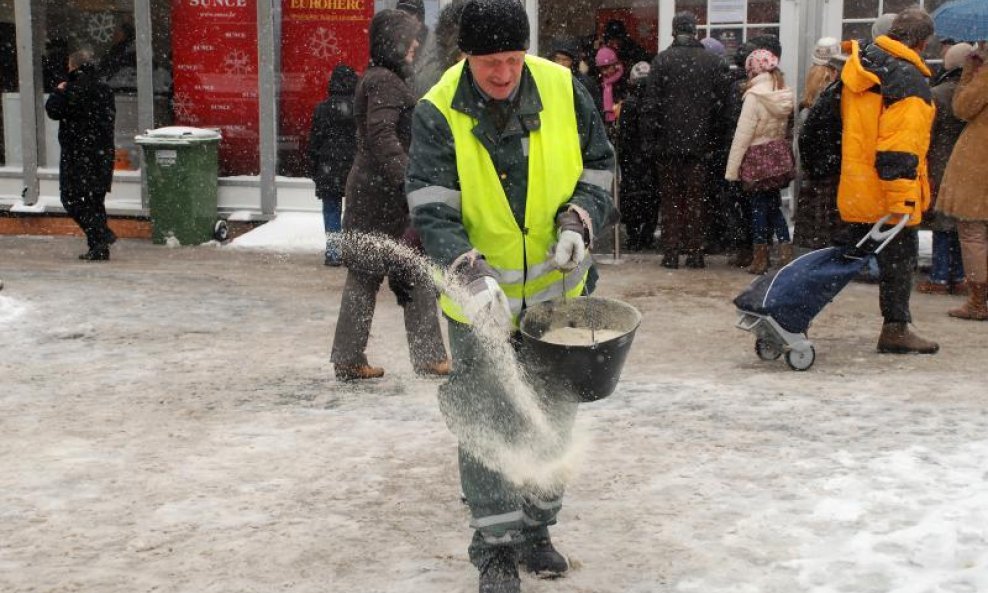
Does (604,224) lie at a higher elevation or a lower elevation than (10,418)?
higher

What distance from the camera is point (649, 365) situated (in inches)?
298

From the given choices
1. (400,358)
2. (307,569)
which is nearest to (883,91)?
(400,358)

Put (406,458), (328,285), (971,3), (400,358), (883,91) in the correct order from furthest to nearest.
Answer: (328,285) < (971,3) < (400,358) < (883,91) < (406,458)

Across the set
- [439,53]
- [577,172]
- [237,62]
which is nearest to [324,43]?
[237,62]

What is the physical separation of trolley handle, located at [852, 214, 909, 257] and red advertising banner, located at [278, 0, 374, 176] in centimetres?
671

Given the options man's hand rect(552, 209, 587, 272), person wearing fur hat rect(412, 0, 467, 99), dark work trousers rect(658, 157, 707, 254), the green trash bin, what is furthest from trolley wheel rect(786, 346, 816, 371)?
the green trash bin

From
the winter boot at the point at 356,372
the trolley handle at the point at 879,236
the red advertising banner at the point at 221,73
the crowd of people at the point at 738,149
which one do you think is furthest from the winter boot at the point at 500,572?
the red advertising banner at the point at 221,73

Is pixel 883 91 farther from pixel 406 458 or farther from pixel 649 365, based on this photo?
pixel 406 458

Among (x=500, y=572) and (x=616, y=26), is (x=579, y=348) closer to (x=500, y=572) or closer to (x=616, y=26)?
(x=500, y=572)

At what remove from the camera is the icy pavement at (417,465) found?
14.5 feet

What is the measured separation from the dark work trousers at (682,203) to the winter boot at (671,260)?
2 centimetres

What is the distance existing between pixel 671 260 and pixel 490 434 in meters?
7.18

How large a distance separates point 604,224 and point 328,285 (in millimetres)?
6378

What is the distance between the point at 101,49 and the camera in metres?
13.6
